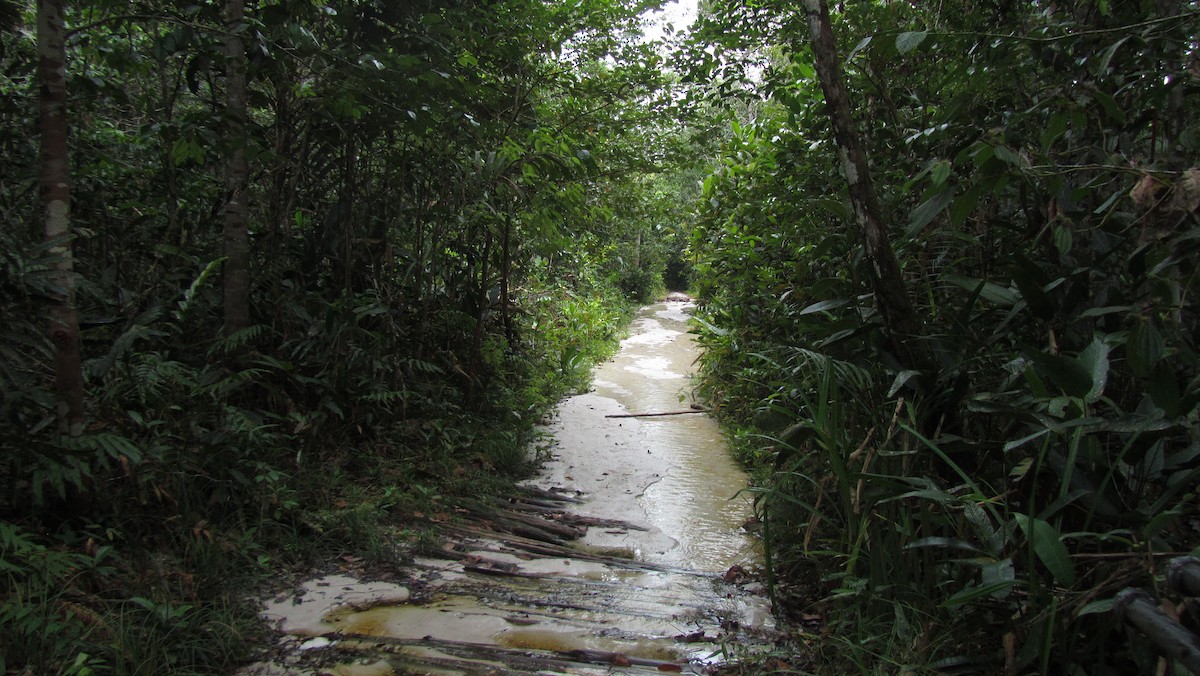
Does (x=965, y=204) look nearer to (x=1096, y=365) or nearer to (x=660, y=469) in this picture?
(x=1096, y=365)

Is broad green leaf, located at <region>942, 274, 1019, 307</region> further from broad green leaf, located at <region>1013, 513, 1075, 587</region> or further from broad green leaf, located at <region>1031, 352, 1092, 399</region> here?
broad green leaf, located at <region>1013, 513, 1075, 587</region>

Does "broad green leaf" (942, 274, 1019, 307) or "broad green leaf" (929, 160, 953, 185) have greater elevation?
"broad green leaf" (929, 160, 953, 185)

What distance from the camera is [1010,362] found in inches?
90.4

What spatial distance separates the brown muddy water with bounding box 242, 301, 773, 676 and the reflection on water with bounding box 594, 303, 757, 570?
0.02 meters

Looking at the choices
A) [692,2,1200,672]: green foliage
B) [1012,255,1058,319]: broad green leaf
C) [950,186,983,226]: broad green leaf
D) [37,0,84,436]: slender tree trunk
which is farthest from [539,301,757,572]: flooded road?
[37,0,84,436]: slender tree trunk

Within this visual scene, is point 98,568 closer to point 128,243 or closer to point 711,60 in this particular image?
point 128,243

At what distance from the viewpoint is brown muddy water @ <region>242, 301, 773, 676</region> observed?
233 centimetres

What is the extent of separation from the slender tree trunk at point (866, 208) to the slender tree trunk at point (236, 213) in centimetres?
294

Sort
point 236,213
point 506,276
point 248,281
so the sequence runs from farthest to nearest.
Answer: point 506,276 < point 248,281 < point 236,213

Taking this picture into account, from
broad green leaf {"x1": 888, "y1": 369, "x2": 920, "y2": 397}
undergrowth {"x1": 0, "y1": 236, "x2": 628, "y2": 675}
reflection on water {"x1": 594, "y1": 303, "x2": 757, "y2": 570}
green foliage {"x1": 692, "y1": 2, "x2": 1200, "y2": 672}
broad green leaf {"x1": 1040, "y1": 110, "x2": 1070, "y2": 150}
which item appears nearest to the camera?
green foliage {"x1": 692, "y1": 2, "x2": 1200, "y2": 672}

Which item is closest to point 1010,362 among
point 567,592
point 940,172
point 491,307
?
point 940,172

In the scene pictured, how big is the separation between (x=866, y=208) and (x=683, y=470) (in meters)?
3.33

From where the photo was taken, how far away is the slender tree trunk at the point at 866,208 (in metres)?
2.53

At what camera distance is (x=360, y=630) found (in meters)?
2.50
